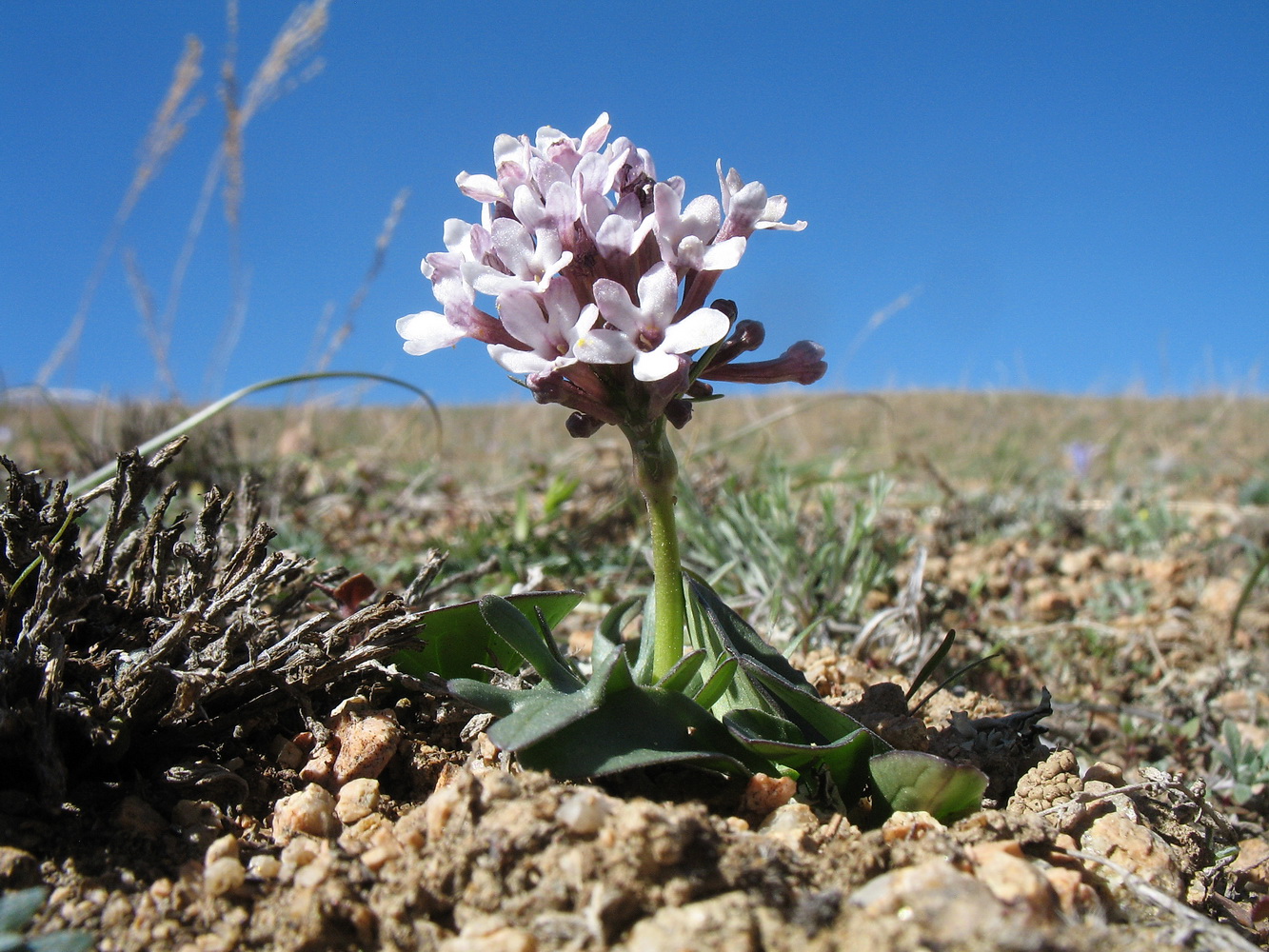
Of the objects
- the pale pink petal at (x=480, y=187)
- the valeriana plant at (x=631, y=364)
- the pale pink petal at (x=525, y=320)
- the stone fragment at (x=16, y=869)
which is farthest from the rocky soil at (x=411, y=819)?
the pale pink petal at (x=480, y=187)

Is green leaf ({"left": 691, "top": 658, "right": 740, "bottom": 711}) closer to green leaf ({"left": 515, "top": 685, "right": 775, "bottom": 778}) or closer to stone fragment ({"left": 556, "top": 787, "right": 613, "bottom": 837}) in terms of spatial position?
green leaf ({"left": 515, "top": 685, "right": 775, "bottom": 778})

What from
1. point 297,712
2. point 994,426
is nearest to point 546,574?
point 297,712

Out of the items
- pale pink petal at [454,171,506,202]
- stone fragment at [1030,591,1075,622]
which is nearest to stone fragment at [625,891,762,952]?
pale pink petal at [454,171,506,202]

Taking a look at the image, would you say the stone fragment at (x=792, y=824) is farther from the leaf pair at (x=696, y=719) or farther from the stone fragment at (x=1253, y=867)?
the stone fragment at (x=1253, y=867)

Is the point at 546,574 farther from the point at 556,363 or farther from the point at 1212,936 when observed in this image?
the point at 1212,936

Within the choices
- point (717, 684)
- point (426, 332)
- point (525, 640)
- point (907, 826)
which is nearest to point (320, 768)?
point (525, 640)

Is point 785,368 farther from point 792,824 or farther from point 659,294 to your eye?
point 792,824

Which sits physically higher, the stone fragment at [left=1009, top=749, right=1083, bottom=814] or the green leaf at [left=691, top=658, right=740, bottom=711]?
the green leaf at [left=691, top=658, right=740, bottom=711]
